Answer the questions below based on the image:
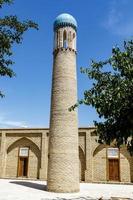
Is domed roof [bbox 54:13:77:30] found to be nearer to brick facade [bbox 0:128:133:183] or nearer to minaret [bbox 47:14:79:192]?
minaret [bbox 47:14:79:192]

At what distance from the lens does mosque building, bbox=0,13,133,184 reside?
17.3 metres

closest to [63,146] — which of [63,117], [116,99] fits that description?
[63,117]

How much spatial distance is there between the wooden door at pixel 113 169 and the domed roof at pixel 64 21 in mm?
11620

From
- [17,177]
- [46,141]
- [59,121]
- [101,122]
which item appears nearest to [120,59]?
[101,122]

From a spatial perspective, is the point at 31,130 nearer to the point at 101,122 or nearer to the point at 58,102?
the point at 58,102

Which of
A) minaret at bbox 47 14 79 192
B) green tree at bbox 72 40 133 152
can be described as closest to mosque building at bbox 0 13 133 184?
minaret at bbox 47 14 79 192

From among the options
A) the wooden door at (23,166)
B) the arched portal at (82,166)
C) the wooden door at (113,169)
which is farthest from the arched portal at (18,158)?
the wooden door at (113,169)

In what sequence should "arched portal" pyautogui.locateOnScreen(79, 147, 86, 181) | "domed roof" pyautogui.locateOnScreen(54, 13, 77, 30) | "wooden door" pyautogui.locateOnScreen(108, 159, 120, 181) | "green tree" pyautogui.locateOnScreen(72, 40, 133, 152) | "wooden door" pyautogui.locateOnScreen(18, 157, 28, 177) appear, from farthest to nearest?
"wooden door" pyautogui.locateOnScreen(18, 157, 28, 177)
"arched portal" pyautogui.locateOnScreen(79, 147, 86, 181)
"wooden door" pyautogui.locateOnScreen(108, 159, 120, 181)
"domed roof" pyautogui.locateOnScreen(54, 13, 77, 30)
"green tree" pyautogui.locateOnScreen(72, 40, 133, 152)

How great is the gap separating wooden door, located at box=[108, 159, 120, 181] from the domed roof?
11620 millimetres

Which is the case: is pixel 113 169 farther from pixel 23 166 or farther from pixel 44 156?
pixel 23 166

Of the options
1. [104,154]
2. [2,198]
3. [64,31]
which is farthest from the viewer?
[104,154]

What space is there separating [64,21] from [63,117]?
6740 mm

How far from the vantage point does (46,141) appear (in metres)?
25.6

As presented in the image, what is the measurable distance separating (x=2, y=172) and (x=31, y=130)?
4.81 meters
